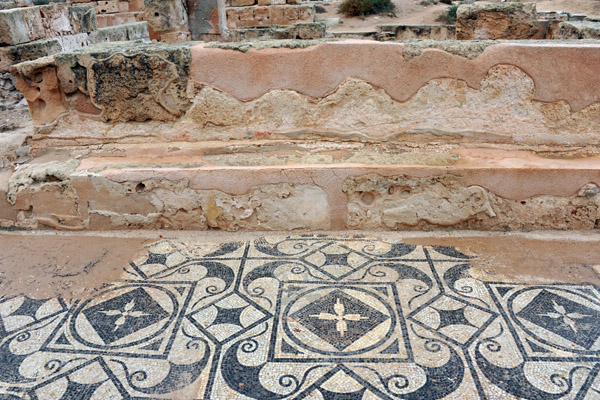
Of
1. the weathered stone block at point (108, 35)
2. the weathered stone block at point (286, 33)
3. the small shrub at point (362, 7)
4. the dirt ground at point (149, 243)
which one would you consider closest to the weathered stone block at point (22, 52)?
the weathered stone block at point (108, 35)

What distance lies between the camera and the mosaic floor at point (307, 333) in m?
1.52

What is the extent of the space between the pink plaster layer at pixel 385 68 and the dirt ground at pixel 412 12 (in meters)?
9.56

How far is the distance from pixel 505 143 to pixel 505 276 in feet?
2.55

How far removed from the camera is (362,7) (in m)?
13.3

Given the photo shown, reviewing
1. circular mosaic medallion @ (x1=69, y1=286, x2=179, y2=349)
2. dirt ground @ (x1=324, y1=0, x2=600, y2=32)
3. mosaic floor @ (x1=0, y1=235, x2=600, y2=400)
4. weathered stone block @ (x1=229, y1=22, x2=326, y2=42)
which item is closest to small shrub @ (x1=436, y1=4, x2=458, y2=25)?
dirt ground @ (x1=324, y1=0, x2=600, y2=32)

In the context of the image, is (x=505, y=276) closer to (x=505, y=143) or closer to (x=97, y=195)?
(x=505, y=143)

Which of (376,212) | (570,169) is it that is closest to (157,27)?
(376,212)

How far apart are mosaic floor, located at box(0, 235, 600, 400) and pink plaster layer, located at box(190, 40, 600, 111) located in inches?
35.4

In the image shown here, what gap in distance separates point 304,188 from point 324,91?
0.55m

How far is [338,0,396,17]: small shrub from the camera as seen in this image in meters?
13.3

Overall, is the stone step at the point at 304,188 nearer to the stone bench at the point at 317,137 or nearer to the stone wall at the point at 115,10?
the stone bench at the point at 317,137

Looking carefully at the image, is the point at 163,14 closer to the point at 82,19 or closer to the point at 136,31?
the point at 136,31

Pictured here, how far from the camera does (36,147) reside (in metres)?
2.62

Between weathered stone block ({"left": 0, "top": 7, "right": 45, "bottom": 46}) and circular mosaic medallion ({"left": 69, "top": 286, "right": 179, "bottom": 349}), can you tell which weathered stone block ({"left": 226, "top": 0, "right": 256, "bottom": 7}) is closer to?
weathered stone block ({"left": 0, "top": 7, "right": 45, "bottom": 46})
